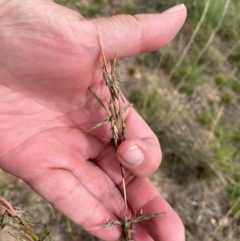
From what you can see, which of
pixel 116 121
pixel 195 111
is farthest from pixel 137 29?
pixel 195 111

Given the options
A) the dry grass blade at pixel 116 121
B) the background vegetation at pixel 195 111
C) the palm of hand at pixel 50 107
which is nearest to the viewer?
the dry grass blade at pixel 116 121

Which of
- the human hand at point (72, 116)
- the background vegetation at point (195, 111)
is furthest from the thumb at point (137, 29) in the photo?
the background vegetation at point (195, 111)

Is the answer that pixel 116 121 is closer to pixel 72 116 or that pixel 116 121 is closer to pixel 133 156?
pixel 133 156

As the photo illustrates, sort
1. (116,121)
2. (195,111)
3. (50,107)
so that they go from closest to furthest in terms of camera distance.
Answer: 1. (116,121)
2. (50,107)
3. (195,111)

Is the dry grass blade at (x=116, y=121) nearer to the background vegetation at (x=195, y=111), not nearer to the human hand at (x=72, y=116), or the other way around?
the human hand at (x=72, y=116)

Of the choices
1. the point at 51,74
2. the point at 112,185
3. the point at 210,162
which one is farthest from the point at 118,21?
the point at 210,162

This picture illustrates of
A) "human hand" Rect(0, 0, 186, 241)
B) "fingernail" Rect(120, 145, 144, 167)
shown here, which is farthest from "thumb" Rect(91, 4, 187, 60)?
"fingernail" Rect(120, 145, 144, 167)

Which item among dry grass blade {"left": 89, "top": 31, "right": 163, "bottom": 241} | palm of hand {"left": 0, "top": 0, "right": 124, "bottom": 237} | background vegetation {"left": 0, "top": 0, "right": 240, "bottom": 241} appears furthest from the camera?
background vegetation {"left": 0, "top": 0, "right": 240, "bottom": 241}

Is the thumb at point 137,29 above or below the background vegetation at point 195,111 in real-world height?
above

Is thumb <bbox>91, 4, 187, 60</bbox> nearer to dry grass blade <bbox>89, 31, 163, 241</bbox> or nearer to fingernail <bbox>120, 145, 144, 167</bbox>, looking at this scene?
dry grass blade <bbox>89, 31, 163, 241</bbox>
